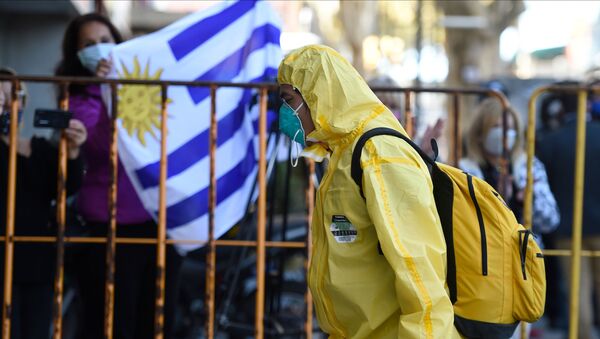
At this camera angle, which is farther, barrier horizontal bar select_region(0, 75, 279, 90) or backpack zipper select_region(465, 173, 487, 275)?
barrier horizontal bar select_region(0, 75, 279, 90)

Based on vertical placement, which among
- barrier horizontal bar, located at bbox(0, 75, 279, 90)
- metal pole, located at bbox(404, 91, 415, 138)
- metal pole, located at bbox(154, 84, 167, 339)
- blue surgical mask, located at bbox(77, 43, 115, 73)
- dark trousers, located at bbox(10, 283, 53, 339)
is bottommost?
dark trousers, located at bbox(10, 283, 53, 339)

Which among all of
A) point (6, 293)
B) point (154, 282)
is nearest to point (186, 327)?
point (154, 282)

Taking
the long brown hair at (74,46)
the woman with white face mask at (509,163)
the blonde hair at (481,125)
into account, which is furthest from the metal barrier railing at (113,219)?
the blonde hair at (481,125)

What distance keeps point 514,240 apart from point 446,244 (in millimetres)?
238

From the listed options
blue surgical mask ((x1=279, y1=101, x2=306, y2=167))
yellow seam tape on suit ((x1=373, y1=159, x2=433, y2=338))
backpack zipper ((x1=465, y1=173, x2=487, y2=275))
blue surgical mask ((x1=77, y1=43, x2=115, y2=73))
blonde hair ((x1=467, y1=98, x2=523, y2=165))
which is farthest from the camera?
blonde hair ((x1=467, y1=98, x2=523, y2=165))

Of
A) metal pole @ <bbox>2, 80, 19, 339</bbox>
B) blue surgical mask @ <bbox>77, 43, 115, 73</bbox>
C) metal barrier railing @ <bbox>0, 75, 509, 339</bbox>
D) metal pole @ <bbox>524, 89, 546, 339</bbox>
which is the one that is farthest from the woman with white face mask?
metal pole @ <bbox>2, 80, 19, 339</bbox>

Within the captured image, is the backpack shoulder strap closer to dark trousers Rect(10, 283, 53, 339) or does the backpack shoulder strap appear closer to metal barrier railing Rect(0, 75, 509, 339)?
metal barrier railing Rect(0, 75, 509, 339)

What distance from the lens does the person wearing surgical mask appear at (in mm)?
5395

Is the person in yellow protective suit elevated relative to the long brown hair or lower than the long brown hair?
lower

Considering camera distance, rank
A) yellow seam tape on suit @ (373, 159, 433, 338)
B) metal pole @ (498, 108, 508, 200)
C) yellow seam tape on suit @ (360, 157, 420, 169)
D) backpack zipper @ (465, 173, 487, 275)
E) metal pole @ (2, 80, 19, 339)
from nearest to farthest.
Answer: yellow seam tape on suit @ (373, 159, 433, 338)
yellow seam tape on suit @ (360, 157, 420, 169)
backpack zipper @ (465, 173, 487, 275)
metal pole @ (2, 80, 19, 339)
metal pole @ (498, 108, 508, 200)

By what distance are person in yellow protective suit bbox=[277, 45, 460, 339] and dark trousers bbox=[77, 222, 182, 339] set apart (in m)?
1.88

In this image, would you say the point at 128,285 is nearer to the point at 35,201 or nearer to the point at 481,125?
the point at 35,201

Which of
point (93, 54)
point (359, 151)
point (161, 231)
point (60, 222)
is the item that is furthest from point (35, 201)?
point (359, 151)

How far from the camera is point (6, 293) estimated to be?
4.44 m
